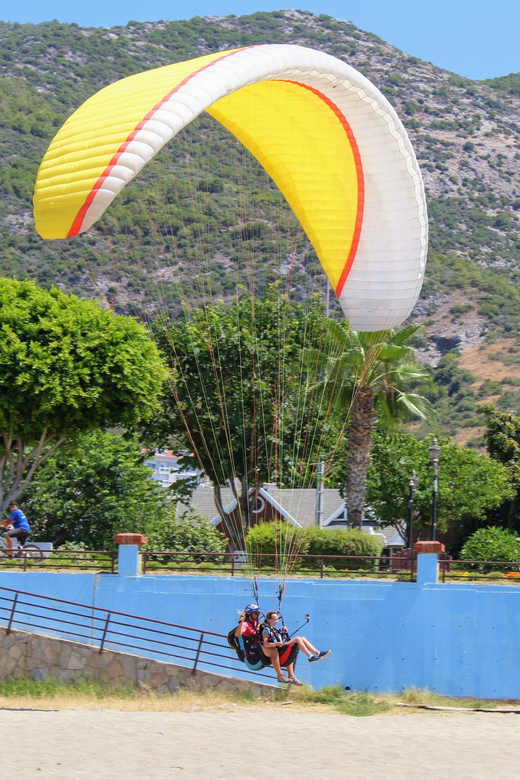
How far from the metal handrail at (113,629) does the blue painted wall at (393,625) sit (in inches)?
10.9

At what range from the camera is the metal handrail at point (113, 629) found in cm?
1438

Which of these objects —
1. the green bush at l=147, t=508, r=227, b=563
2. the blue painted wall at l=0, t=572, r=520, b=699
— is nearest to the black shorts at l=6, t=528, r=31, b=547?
the blue painted wall at l=0, t=572, r=520, b=699

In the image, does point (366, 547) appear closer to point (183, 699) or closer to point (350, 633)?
point (350, 633)

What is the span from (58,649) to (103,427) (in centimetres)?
595

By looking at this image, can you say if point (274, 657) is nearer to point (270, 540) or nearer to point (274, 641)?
point (274, 641)

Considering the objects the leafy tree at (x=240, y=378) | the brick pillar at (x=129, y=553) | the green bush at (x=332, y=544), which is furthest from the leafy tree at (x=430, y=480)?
the brick pillar at (x=129, y=553)

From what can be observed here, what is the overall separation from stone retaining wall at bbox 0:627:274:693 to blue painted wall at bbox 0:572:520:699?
88cm

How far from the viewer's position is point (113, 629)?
1490cm

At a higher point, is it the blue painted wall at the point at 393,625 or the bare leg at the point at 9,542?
the bare leg at the point at 9,542

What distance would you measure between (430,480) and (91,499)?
13.2 metres

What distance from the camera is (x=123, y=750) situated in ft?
32.3

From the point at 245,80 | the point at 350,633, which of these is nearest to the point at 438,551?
the point at 350,633

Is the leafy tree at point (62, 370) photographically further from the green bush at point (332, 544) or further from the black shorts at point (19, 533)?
the green bush at point (332, 544)

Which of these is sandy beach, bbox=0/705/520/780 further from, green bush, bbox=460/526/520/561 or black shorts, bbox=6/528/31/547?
green bush, bbox=460/526/520/561
